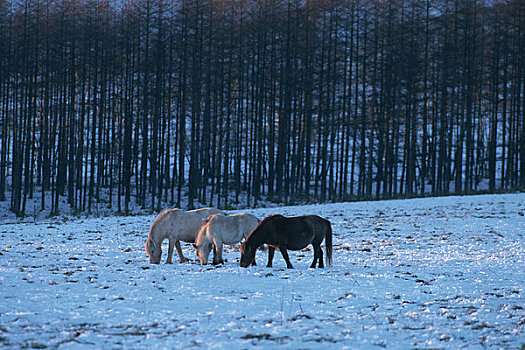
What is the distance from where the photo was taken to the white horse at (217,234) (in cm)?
1236

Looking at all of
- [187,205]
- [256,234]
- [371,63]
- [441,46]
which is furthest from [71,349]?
[441,46]

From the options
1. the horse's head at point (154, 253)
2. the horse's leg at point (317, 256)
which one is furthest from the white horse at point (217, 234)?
the horse's leg at point (317, 256)

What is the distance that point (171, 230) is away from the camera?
12.9 metres

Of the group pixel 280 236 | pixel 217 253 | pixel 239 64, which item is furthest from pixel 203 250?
pixel 239 64

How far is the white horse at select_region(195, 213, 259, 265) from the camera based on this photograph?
40.5 feet

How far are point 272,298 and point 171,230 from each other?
4.82 meters

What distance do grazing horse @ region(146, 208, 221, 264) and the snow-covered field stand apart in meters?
0.57

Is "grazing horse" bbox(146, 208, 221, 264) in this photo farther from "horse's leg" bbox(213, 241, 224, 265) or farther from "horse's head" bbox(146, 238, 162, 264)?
"horse's leg" bbox(213, 241, 224, 265)

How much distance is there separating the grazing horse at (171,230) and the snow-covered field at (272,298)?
0.57m

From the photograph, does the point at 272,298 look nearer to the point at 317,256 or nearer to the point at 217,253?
the point at 317,256

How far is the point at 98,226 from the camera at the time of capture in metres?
22.6

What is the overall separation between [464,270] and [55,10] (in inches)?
1320

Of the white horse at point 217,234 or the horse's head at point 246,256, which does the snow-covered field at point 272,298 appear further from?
the white horse at point 217,234

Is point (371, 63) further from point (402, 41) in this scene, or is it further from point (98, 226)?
point (98, 226)
